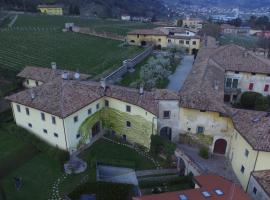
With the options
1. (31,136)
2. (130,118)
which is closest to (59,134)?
(31,136)

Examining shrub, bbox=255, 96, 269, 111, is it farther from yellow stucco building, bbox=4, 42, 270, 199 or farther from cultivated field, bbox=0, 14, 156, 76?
cultivated field, bbox=0, 14, 156, 76

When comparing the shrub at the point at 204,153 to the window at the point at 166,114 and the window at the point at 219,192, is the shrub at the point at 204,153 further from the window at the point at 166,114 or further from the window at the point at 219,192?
the window at the point at 219,192

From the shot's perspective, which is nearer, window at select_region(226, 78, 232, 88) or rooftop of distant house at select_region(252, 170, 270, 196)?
rooftop of distant house at select_region(252, 170, 270, 196)

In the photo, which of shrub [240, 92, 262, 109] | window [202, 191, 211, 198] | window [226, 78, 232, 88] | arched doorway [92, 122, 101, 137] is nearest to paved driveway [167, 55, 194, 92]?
window [226, 78, 232, 88]

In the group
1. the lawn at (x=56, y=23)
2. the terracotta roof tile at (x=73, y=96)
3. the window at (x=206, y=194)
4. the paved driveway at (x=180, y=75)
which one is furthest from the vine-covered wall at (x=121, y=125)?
the lawn at (x=56, y=23)

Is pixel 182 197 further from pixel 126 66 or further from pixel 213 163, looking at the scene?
pixel 126 66

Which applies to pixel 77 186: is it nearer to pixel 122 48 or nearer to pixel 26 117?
pixel 26 117
